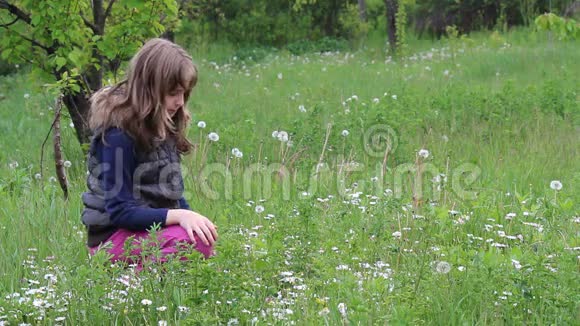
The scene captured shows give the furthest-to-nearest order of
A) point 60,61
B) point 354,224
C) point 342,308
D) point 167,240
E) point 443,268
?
1. point 60,61
2. point 354,224
3. point 167,240
4. point 443,268
5. point 342,308

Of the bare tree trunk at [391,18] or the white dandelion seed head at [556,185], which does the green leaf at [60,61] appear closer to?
the white dandelion seed head at [556,185]

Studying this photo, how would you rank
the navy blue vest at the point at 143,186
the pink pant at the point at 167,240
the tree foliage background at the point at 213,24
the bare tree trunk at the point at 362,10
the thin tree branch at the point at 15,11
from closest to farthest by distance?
1. the pink pant at the point at 167,240
2. the navy blue vest at the point at 143,186
3. the tree foliage background at the point at 213,24
4. the thin tree branch at the point at 15,11
5. the bare tree trunk at the point at 362,10

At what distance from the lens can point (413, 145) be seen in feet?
22.6

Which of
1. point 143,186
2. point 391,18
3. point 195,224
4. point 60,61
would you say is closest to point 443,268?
point 195,224

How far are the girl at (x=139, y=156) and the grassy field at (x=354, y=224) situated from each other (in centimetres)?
25

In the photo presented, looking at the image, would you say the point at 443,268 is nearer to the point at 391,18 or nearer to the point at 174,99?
the point at 174,99

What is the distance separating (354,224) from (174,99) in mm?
1215

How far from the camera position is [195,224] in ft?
11.6

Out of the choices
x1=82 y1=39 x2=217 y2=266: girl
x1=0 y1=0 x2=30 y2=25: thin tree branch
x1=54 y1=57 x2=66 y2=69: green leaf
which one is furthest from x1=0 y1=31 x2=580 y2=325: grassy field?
x1=0 y1=0 x2=30 y2=25: thin tree branch

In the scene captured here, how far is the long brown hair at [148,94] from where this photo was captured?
12.6 ft

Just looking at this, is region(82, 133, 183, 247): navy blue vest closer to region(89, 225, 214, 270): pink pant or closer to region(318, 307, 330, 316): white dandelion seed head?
region(89, 225, 214, 270): pink pant

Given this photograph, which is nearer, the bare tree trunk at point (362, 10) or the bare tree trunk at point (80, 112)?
the bare tree trunk at point (80, 112)

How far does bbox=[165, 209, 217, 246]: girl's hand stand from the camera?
11.4 ft

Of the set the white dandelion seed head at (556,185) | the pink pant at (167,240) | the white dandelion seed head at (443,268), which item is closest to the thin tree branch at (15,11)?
the pink pant at (167,240)
